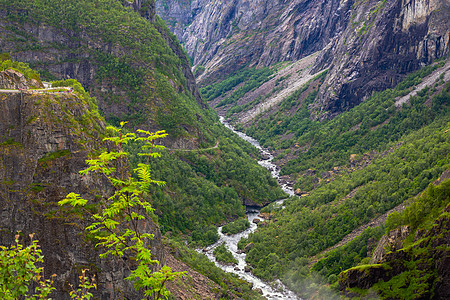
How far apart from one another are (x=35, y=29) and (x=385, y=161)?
114462 millimetres

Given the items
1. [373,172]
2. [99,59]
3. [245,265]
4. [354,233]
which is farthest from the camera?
[99,59]

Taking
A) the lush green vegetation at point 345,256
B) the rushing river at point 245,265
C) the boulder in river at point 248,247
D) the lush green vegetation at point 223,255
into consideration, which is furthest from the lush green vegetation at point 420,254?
the boulder in river at point 248,247

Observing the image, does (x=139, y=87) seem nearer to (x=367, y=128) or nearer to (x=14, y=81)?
(x=14, y=81)

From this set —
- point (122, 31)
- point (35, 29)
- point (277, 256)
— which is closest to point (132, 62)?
point (122, 31)

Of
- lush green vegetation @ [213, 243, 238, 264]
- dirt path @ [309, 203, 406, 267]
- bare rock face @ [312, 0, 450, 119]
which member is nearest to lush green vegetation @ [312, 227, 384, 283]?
dirt path @ [309, 203, 406, 267]

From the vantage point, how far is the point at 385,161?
114438 millimetres

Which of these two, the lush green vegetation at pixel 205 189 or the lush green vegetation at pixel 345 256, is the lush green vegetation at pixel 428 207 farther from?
the lush green vegetation at pixel 205 189

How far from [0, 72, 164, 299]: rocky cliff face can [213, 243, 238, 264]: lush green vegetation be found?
139 ft

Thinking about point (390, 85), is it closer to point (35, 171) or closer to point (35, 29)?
point (35, 29)

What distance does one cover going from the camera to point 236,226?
10994cm

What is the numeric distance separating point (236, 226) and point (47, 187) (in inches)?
2713

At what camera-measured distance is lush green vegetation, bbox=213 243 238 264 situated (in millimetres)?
90787

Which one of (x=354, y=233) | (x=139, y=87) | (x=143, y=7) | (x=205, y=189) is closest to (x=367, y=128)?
(x=205, y=189)

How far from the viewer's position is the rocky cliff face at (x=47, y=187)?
152 ft
